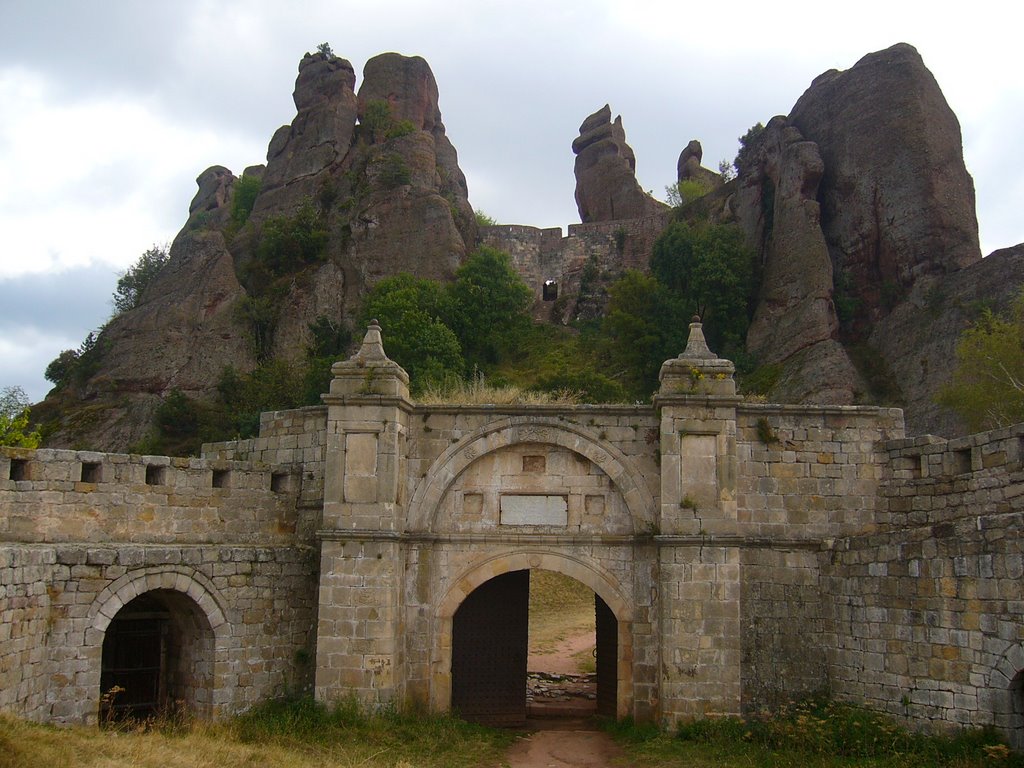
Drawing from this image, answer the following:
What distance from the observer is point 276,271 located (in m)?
47.5

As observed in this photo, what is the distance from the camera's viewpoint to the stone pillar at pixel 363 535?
13648 mm

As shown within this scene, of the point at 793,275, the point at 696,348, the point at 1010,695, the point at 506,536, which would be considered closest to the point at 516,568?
the point at 506,536

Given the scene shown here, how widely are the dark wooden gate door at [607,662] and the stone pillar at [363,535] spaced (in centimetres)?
377

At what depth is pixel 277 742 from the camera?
486 inches

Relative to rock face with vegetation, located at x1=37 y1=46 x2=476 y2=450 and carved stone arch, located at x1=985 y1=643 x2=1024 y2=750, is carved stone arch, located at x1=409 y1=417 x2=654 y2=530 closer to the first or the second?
carved stone arch, located at x1=985 y1=643 x2=1024 y2=750

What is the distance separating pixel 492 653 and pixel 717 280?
26.2 meters

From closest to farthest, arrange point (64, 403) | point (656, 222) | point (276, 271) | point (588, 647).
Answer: point (588, 647)
point (64, 403)
point (276, 271)
point (656, 222)

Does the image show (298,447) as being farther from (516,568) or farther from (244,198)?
(244,198)

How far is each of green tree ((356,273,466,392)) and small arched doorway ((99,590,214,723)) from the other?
17193 mm

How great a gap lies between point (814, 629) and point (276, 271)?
38.4 metres

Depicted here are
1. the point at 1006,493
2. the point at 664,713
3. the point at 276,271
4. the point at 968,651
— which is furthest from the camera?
the point at 276,271

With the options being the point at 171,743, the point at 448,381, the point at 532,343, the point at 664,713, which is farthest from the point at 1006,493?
the point at 532,343

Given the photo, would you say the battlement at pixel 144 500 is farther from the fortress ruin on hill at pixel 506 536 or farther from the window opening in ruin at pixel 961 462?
the window opening in ruin at pixel 961 462

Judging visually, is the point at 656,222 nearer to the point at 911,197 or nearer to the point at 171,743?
the point at 911,197
